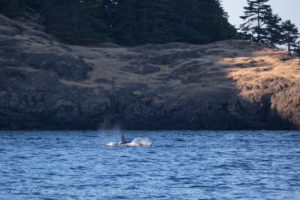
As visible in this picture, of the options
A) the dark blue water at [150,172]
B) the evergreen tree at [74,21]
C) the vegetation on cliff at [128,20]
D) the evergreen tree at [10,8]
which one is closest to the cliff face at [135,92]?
the evergreen tree at [10,8]

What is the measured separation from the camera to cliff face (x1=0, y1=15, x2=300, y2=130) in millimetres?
73625

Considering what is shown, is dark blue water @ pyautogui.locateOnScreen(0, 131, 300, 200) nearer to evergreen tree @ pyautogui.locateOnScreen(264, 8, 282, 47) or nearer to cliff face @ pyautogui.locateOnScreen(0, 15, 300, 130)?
cliff face @ pyautogui.locateOnScreen(0, 15, 300, 130)

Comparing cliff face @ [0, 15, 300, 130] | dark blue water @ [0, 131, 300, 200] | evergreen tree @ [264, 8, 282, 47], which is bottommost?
dark blue water @ [0, 131, 300, 200]

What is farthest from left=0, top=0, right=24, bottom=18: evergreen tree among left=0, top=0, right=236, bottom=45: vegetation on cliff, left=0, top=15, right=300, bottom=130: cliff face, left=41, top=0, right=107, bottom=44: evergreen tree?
left=0, top=15, right=300, bottom=130: cliff face

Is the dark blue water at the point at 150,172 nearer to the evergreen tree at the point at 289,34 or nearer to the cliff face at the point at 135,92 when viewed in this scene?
the cliff face at the point at 135,92

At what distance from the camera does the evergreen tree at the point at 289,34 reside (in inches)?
4345

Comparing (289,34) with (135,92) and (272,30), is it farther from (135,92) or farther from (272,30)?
(135,92)

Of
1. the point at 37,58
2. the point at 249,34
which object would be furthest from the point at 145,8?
the point at 37,58

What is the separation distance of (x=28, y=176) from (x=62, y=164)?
574cm

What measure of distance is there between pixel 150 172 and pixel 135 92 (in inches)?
1967

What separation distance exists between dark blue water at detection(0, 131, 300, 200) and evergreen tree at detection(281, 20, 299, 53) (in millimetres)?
67305

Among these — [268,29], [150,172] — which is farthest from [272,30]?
[150,172]

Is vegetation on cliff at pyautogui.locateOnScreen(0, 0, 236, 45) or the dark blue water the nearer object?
the dark blue water

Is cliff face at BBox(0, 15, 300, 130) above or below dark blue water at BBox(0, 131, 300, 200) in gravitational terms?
above
